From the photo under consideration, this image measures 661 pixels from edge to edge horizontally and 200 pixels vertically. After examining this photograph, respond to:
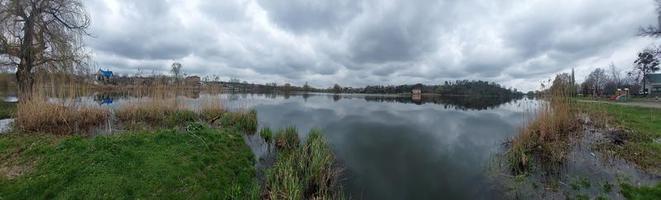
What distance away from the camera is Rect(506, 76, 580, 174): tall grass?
756 centimetres

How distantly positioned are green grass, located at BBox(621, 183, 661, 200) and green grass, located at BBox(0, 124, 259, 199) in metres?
6.91

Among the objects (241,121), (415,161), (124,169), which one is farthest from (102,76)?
(415,161)

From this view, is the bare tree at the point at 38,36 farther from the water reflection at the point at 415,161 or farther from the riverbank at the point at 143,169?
the water reflection at the point at 415,161

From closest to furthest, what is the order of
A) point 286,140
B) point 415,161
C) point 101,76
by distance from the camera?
point 415,161 < point 286,140 < point 101,76

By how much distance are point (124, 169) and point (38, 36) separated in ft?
58.5

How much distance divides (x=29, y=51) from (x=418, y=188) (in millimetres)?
21692

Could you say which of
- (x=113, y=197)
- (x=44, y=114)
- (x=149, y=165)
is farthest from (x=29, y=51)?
(x=113, y=197)

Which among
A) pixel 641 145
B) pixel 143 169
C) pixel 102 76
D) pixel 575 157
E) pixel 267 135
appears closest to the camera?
pixel 143 169

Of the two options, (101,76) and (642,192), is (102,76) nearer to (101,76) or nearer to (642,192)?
(101,76)

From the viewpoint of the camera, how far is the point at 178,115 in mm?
13312

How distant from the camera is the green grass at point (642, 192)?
4822 mm

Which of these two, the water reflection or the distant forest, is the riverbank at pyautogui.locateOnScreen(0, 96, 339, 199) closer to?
the water reflection

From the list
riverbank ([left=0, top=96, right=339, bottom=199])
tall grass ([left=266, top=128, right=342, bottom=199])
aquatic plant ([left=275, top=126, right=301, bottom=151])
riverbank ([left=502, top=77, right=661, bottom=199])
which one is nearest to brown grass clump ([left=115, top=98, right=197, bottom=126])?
riverbank ([left=0, top=96, right=339, bottom=199])

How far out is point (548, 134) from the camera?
32.0 ft
